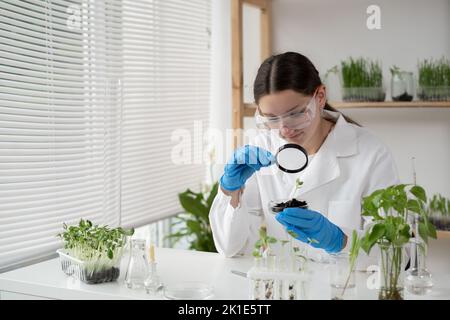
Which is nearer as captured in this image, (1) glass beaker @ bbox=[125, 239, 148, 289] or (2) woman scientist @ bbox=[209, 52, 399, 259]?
(1) glass beaker @ bbox=[125, 239, 148, 289]

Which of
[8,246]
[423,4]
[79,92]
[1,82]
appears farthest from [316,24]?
[8,246]

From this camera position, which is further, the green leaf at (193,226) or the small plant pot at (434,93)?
the green leaf at (193,226)

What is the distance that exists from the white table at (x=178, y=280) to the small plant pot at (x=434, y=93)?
4.25 feet

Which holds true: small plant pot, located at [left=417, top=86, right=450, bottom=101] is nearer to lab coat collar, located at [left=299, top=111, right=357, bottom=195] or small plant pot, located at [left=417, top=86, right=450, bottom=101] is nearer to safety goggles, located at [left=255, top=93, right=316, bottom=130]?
lab coat collar, located at [left=299, top=111, right=357, bottom=195]

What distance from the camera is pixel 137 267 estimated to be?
1680 mm

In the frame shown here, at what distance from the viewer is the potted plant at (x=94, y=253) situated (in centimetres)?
173

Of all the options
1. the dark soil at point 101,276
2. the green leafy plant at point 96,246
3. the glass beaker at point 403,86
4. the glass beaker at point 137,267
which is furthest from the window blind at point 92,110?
the glass beaker at point 403,86

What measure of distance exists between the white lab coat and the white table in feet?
0.38

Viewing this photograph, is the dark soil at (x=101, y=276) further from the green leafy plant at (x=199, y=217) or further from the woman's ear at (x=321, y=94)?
the green leafy plant at (x=199, y=217)

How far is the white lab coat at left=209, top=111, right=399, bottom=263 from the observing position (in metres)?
2.10

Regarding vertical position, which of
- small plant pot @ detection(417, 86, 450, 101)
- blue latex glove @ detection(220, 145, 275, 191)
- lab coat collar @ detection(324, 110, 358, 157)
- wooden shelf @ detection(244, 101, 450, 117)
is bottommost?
blue latex glove @ detection(220, 145, 275, 191)

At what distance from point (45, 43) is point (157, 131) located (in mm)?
974

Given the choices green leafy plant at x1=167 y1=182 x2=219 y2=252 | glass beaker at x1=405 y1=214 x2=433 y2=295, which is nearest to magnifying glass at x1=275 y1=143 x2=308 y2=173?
glass beaker at x1=405 y1=214 x2=433 y2=295

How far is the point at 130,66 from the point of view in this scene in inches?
119
